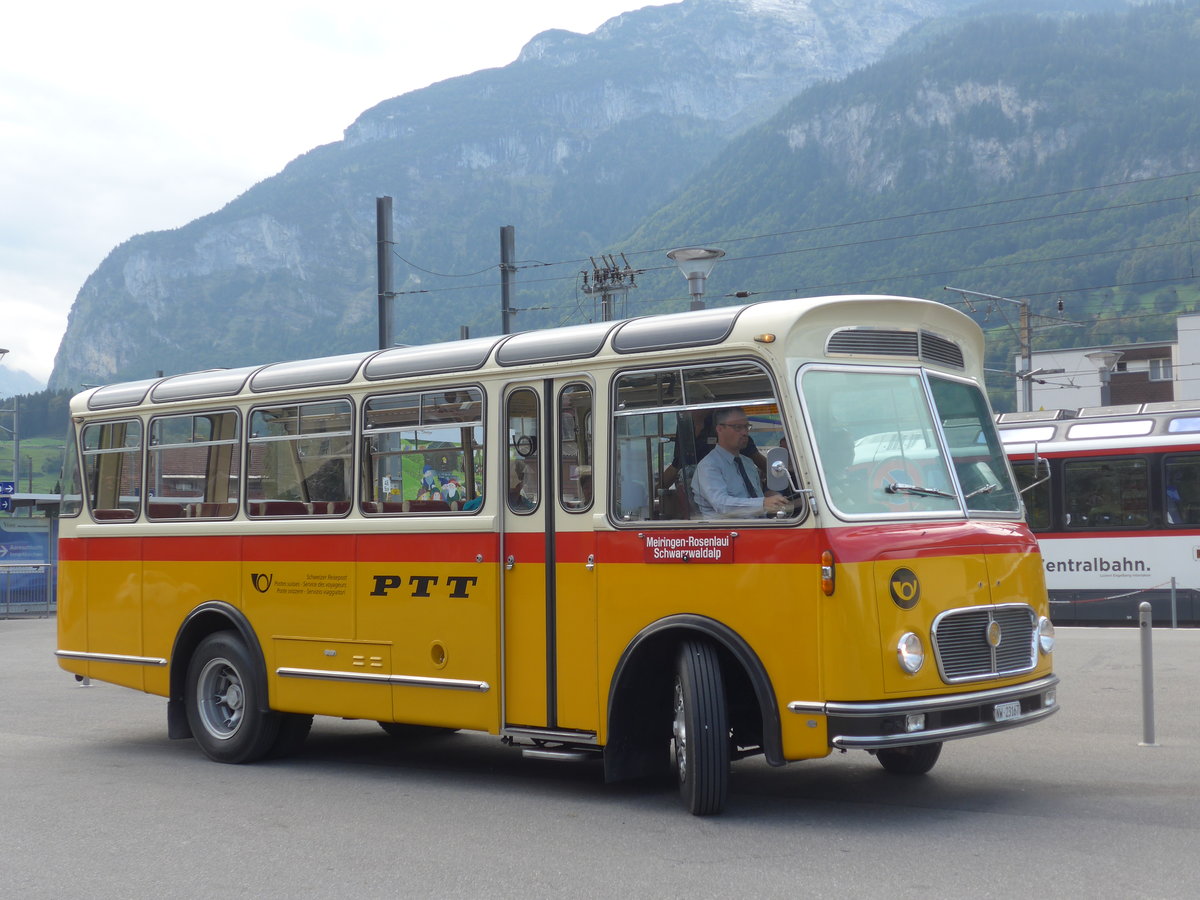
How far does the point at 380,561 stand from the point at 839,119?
160m

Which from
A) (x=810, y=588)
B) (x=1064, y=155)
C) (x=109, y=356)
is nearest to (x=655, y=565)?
(x=810, y=588)

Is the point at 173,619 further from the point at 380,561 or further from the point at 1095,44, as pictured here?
the point at 1095,44

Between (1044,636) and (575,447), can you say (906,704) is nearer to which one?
(1044,636)

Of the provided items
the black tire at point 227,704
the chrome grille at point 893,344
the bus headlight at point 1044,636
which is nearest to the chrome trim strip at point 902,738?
the bus headlight at point 1044,636

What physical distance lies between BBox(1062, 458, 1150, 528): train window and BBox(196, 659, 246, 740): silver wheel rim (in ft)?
53.0

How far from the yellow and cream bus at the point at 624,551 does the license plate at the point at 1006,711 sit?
1 cm

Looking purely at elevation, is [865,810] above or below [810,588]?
below

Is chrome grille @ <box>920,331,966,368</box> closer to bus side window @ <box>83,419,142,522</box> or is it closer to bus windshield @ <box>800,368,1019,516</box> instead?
bus windshield @ <box>800,368,1019,516</box>

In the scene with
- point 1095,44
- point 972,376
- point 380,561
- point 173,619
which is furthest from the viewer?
point 1095,44

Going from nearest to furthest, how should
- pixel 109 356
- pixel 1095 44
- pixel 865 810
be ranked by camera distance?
pixel 865 810
pixel 1095 44
pixel 109 356

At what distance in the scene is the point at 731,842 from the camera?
24.0 feet

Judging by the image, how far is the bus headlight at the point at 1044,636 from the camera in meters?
8.09

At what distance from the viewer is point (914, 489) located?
25.6 ft

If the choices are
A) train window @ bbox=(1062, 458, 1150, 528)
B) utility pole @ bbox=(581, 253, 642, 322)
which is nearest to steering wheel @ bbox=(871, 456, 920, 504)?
train window @ bbox=(1062, 458, 1150, 528)
